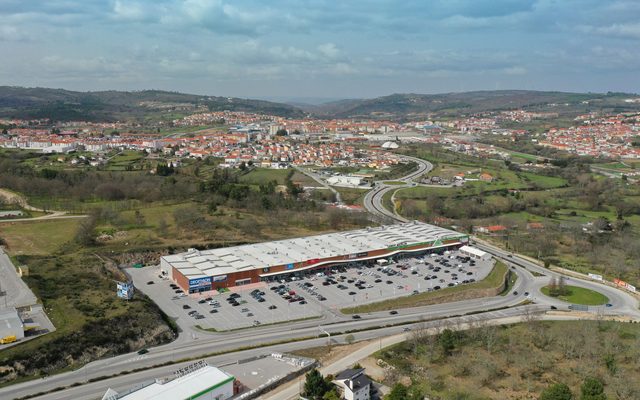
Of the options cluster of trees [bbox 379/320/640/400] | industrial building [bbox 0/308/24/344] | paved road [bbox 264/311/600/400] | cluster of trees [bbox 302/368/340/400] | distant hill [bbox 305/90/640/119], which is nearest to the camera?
cluster of trees [bbox 302/368/340/400]

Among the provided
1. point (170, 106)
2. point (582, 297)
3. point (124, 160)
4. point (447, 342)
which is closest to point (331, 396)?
point (447, 342)

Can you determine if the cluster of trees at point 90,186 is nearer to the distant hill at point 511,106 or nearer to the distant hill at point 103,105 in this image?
the distant hill at point 103,105

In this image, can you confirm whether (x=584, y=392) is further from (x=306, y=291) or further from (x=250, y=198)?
(x=250, y=198)

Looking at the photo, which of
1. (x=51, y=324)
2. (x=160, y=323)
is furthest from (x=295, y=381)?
(x=51, y=324)

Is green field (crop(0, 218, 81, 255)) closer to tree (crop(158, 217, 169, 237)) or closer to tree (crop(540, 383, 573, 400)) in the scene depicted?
tree (crop(158, 217, 169, 237))

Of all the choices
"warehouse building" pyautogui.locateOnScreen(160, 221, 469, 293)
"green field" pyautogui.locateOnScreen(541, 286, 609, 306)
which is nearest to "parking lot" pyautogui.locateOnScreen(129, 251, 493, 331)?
"warehouse building" pyautogui.locateOnScreen(160, 221, 469, 293)

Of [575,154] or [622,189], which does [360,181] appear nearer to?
[622,189]
